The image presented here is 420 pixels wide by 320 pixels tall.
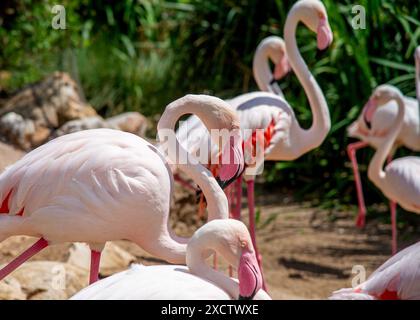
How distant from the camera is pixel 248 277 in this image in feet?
9.84

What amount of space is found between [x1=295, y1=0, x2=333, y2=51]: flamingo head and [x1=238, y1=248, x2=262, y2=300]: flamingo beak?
9.12ft

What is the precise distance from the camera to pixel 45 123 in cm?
805

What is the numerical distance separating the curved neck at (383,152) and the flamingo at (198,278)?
3584 mm

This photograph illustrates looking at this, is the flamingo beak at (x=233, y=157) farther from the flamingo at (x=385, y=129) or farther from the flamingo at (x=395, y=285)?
the flamingo at (x=385, y=129)

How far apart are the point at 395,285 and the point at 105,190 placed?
4.27 ft

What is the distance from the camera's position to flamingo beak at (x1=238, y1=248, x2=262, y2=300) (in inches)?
117

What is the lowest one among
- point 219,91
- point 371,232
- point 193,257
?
point 371,232

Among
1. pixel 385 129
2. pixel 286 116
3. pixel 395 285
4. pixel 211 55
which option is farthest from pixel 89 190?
pixel 211 55

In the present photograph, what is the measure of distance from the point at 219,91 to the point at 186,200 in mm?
2664

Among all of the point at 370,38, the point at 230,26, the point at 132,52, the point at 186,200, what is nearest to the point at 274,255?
the point at 186,200

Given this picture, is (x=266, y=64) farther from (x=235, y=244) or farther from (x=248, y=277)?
(x=248, y=277)

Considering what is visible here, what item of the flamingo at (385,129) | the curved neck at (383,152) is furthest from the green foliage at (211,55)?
the curved neck at (383,152)

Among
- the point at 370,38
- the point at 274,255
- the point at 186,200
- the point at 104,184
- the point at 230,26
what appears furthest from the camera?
the point at 230,26
